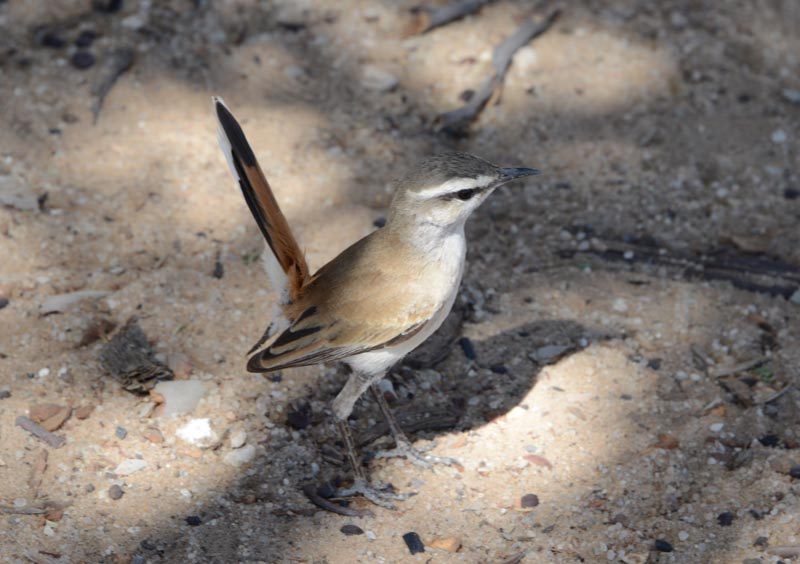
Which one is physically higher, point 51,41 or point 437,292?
point 51,41

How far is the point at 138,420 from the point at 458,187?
195 cm

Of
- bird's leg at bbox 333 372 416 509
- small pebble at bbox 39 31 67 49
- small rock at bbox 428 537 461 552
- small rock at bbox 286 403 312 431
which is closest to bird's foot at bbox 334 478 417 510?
bird's leg at bbox 333 372 416 509

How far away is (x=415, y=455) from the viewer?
4.74m

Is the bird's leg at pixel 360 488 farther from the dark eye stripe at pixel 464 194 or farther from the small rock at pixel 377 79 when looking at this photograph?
the small rock at pixel 377 79

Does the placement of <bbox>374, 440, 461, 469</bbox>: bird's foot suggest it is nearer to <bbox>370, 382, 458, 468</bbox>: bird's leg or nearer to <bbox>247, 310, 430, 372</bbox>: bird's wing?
<bbox>370, 382, 458, 468</bbox>: bird's leg

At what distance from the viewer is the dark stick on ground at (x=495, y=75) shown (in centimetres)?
664

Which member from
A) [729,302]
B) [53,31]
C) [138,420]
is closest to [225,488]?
[138,420]

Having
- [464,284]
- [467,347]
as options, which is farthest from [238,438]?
[464,284]

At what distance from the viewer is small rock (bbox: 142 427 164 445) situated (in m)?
4.58

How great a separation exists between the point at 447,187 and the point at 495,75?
113 inches

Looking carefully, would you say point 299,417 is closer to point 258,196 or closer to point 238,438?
point 238,438

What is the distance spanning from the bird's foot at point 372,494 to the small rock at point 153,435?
2.93 ft

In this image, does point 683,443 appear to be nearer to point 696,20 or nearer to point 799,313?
point 799,313

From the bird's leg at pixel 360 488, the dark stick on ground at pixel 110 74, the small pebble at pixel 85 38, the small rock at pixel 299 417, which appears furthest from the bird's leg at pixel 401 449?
the small pebble at pixel 85 38
